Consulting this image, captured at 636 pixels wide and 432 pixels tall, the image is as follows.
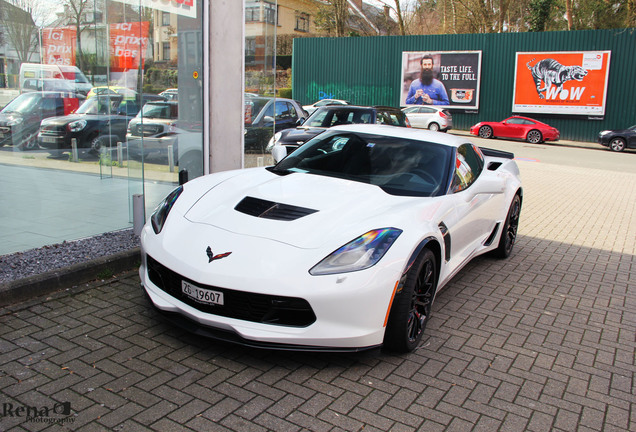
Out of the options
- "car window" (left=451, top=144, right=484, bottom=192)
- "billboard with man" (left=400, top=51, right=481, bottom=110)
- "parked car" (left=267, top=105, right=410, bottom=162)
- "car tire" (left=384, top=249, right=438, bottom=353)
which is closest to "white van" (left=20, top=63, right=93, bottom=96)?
"car window" (left=451, top=144, right=484, bottom=192)

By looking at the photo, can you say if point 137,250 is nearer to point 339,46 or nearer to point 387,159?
point 387,159

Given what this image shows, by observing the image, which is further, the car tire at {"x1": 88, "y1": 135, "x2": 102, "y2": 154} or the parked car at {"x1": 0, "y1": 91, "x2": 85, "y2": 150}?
the car tire at {"x1": 88, "y1": 135, "x2": 102, "y2": 154}

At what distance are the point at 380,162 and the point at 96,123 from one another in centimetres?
360

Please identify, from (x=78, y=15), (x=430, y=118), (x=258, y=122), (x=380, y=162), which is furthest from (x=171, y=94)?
(x=430, y=118)

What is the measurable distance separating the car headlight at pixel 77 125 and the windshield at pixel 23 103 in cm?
66

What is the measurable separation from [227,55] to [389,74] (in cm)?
2644

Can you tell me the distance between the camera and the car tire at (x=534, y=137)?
25750mm

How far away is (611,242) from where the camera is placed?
289 inches

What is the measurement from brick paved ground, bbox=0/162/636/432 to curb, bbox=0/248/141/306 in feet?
0.32

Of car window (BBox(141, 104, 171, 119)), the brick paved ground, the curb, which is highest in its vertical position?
car window (BBox(141, 104, 171, 119))

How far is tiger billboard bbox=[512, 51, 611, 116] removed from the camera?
1067 inches

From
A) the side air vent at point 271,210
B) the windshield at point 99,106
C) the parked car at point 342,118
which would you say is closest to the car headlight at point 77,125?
the windshield at point 99,106

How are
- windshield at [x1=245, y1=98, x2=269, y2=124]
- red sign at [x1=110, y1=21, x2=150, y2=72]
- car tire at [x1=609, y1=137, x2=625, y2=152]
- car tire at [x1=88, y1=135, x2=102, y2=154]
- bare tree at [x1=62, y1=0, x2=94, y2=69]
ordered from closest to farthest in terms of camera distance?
1. bare tree at [x1=62, y1=0, x2=94, y2=69]
2. red sign at [x1=110, y1=21, x2=150, y2=72]
3. car tire at [x1=88, y1=135, x2=102, y2=154]
4. windshield at [x1=245, y1=98, x2=269, y2=124]
5. car tire at [x1=609, y1=137, x2=625, y2=152]

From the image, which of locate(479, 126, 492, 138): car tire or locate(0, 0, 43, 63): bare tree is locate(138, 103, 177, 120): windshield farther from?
locate(479, 126, 492, 138): car tire
